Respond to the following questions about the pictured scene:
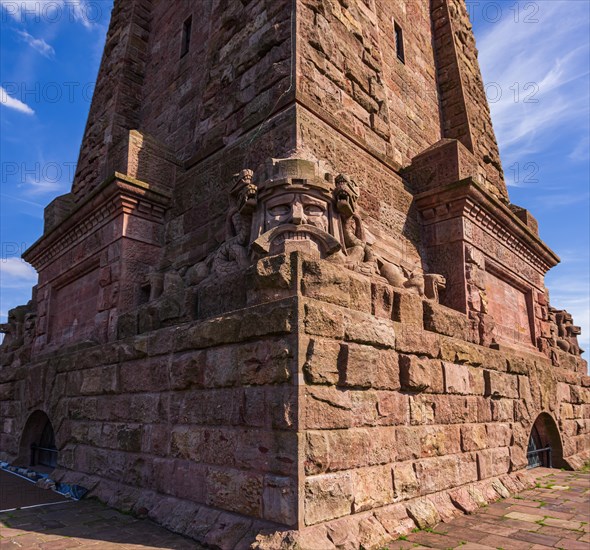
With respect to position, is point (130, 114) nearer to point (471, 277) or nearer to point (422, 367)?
point (471, 277)

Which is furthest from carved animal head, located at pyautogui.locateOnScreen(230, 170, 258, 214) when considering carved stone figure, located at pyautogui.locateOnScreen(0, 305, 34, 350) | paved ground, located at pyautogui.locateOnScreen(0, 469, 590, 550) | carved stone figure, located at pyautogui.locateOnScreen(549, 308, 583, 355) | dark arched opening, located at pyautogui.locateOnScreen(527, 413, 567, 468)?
carved stone figure, located at pyautogui.locateOnScreen(549, 308, 583, 355)

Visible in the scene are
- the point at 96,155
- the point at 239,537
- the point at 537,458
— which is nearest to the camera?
the point at 239,537

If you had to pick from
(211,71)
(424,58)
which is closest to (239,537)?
(211,71)

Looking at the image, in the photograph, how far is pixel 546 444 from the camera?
8.01 metres

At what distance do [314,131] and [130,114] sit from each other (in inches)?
209

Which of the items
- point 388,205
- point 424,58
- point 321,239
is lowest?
point 321,239

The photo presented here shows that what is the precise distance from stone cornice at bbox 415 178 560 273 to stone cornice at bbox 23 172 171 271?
376 cm

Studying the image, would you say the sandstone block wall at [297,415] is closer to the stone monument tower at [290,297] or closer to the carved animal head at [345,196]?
the stone monument tower at [290,297]

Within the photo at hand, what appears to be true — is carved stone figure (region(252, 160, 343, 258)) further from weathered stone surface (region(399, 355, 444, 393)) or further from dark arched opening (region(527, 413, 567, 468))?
dark arched opening (region(527, 413, 567, 468))

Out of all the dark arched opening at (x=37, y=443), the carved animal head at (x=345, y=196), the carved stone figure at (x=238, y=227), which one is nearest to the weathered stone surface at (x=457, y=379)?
the carved animal head at (x=345, y=196)

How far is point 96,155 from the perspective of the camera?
916 cm

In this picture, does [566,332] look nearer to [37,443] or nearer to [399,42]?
[399,42]

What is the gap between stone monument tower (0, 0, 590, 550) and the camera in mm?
3588

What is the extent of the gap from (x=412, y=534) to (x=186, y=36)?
8.71 m
